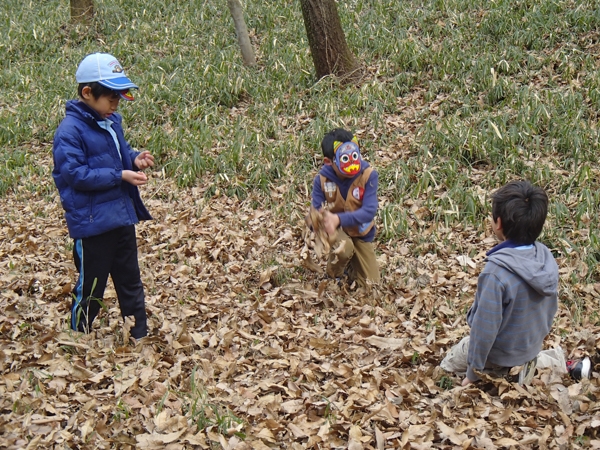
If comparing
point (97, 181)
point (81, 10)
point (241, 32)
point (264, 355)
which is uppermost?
point (81, 10)

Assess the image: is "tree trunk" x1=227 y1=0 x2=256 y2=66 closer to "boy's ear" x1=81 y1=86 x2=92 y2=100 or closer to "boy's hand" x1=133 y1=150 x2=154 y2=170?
"boy's hand" x1=133 y1=150 x2=154 y2=170

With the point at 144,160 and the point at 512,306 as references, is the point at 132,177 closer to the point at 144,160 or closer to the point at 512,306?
the point at 144,160

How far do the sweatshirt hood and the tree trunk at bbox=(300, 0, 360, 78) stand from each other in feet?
19.0

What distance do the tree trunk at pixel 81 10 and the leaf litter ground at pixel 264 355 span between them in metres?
7.02

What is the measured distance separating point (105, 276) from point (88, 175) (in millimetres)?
709

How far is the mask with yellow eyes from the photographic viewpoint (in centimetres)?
422

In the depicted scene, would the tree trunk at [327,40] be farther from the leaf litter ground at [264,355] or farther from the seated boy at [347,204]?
the seated boy at [347,204]

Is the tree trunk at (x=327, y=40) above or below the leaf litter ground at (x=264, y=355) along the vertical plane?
above

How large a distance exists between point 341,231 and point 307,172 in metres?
2.32

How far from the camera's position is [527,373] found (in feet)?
10.6

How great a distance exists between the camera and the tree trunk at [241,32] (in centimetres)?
872

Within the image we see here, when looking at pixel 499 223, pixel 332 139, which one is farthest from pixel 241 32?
pixel 499 223

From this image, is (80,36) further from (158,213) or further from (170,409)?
(170,409)

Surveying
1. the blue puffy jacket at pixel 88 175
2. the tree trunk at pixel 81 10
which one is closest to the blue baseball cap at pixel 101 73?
the blue puffy jacket at pixel 88 175
